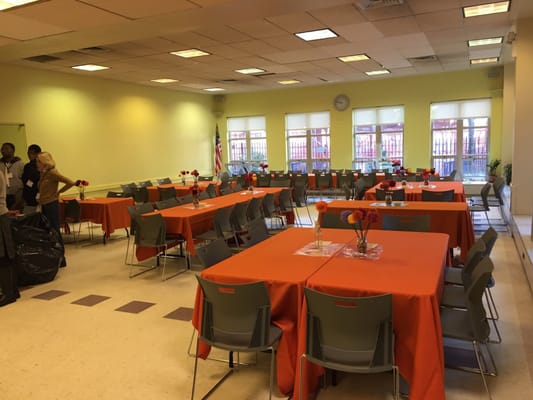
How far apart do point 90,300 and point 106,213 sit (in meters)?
2.63

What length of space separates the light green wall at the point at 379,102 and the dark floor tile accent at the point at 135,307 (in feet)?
32.0

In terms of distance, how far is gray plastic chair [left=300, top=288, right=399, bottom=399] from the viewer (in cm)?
217

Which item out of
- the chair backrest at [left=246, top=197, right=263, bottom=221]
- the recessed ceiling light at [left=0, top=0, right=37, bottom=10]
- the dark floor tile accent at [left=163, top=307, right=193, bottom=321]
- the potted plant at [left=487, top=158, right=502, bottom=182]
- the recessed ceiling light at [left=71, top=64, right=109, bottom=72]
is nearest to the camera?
the dark floor tile accent at [left=163, top=307, right=193, bottom=321]

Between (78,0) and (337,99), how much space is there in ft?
31.1

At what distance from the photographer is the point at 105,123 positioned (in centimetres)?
1044

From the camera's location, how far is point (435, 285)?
2.42 meters

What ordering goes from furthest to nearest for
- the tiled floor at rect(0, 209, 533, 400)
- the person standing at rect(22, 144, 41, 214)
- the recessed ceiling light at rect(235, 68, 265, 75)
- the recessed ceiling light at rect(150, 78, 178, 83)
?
the recessed ceiling light at rect(150, 78, 178, 83)
the recessed ceiling light at rect(235, 68, 265, 75)
the person standing at rect(22, 144, 41, 214)
the tiled floor at rect(0, 209, 533, 400)

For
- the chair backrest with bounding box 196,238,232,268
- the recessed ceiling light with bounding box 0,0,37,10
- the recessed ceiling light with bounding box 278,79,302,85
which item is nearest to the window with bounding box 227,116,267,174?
the recessed ceiling light with bounding box 278,79,302,85

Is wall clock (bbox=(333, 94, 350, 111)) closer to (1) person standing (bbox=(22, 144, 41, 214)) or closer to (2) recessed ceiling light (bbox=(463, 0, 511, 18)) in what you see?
(2) recessed ceiling light (bbox=(463, 0, 511, 18))

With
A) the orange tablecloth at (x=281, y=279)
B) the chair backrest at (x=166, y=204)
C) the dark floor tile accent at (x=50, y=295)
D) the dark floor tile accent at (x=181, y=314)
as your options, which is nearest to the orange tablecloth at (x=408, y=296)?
the orange tablecloth at (x=281, y=279)

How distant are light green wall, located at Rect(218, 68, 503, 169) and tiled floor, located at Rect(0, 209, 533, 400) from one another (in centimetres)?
748

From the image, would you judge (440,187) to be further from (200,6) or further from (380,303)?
(380,303)

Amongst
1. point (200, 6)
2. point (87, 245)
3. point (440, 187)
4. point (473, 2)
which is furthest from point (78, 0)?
point (440, 187)

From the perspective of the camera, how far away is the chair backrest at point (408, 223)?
4.12m
